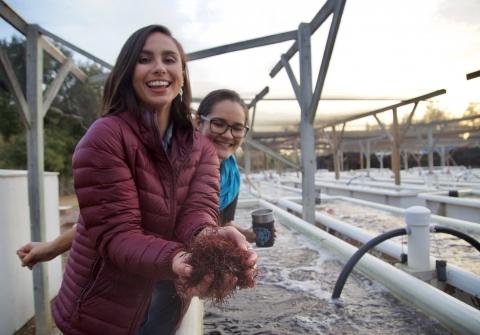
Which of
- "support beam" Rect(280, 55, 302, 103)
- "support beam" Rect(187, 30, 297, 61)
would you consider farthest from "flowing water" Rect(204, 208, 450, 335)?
"support beam" Rect(187, 30, 297, 61)

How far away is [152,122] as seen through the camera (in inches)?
35.3

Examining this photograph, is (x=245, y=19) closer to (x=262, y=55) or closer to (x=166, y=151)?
(x=262, y=55)

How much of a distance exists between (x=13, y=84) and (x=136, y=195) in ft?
7.74

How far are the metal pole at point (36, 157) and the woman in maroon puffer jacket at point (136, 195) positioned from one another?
2.19 meters

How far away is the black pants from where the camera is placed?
1.04m

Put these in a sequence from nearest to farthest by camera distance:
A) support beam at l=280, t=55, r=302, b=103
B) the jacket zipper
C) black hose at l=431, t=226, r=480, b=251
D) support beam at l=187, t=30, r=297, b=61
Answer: the jacket zipper
black hose at l=431, t=226, r=480, b=251
support beam at l=187, t=30, r=297, b=61
support beam at l=280, t=55, r=302, b=103

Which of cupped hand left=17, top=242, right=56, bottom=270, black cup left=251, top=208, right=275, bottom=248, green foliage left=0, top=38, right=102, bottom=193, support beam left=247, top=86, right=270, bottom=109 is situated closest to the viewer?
cupped hand left=17, top=242, right=56, bottom=270

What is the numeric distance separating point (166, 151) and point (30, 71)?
99.6 inches

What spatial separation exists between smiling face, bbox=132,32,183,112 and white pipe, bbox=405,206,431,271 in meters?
1.74

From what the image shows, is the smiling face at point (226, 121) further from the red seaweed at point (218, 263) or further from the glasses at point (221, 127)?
the red seaweed at point (218, 263)

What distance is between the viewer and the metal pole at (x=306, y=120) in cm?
346

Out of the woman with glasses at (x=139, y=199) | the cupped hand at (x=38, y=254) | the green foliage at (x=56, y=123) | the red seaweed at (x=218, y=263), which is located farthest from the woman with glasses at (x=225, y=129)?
the green foliage at (x=56, y=123)

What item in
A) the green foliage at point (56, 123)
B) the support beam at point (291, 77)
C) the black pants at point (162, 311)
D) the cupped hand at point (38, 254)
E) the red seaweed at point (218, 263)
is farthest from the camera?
the green foliage at point (56, 123)

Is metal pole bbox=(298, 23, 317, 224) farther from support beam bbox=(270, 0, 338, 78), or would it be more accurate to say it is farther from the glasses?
the glasses
